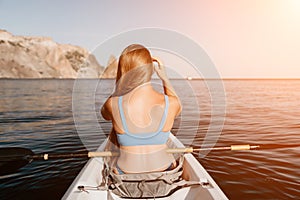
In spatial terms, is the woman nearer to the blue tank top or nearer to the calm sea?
the blue tank top

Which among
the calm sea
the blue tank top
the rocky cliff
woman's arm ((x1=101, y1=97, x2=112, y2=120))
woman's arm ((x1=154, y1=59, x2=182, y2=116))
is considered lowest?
the calm sea

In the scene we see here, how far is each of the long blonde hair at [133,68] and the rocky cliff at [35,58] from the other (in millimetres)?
96090

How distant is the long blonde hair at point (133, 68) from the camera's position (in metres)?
3.00

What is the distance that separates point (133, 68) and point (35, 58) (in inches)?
4612

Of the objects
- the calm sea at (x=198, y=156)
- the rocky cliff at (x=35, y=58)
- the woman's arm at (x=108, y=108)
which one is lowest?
the calm sea at (x=198, y=156)

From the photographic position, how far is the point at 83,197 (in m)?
3.40

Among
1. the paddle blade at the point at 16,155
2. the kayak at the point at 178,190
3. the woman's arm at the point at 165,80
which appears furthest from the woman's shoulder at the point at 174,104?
the paddle blade at the point at 16,155

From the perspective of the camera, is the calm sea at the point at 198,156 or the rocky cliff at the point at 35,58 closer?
the calm sea at the point at 198,156

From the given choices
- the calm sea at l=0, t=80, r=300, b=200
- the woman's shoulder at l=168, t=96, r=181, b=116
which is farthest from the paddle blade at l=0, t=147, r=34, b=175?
Answer: the woman's shoulder at l=168, t=96, r=181, b=116

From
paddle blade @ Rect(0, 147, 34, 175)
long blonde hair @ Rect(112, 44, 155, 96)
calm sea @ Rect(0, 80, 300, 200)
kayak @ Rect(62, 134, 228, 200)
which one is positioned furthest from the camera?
calm sea @ Rect(0, 80, 300, 200)

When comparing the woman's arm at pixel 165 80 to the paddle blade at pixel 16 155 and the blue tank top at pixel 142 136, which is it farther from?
the paddle blade at pixel 16 155

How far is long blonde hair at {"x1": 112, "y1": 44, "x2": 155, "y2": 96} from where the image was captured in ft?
9.84

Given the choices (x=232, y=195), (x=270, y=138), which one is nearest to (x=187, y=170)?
(x=232, y=195)

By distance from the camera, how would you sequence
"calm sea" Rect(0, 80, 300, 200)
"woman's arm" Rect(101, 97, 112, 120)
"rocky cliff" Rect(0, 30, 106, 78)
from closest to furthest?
"woman's arm" Rect(101, 97, 112, 120) < "calm sea" Rect(0, 80, 300, 200) < "rocky cliff" Rect(0, 30, 106, 78)
